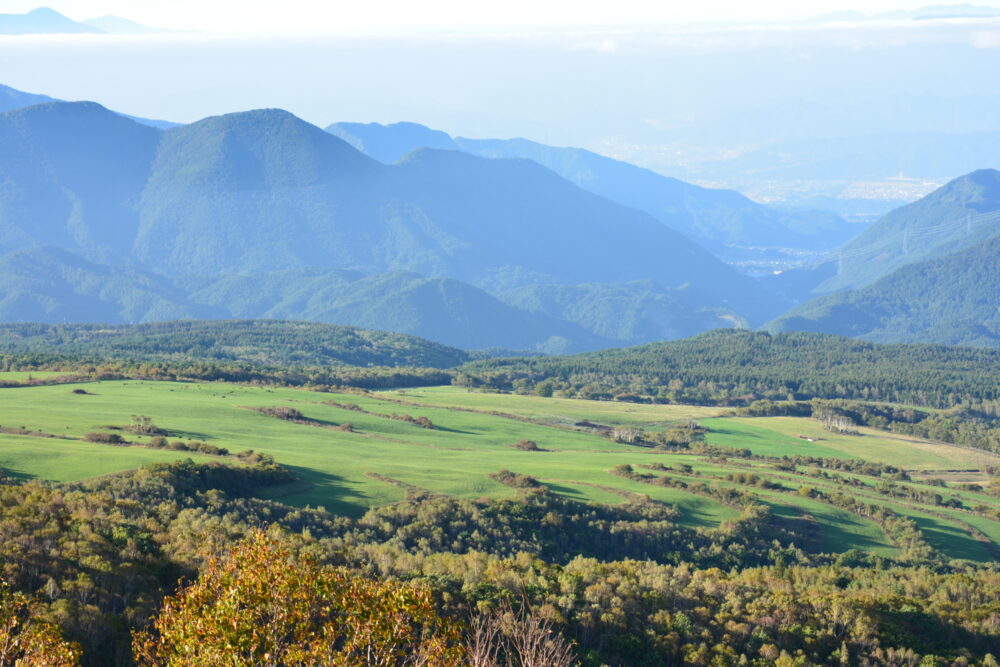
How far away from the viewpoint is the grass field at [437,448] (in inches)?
3332

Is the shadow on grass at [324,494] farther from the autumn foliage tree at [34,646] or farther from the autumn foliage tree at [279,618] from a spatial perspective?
the autumn foliage tree at [279,618]

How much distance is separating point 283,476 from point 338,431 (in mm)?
32511

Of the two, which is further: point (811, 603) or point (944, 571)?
point (944, 571)

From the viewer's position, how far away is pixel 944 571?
82.7m

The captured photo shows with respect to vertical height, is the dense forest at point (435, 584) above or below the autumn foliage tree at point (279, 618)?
below

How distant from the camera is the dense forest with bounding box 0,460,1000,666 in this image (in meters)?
28.0

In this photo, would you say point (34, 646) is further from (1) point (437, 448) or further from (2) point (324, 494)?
(1) point (437, 448)

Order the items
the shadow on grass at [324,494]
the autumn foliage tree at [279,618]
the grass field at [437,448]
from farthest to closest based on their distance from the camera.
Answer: the grass field at [437,448]
the shadow on grass at [324,494]
the autumn foliage tree at [279,618]

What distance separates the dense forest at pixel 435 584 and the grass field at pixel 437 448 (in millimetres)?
4792

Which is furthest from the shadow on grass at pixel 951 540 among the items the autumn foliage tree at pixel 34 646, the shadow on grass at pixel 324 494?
the autumn foliage tree at pixel 34 646

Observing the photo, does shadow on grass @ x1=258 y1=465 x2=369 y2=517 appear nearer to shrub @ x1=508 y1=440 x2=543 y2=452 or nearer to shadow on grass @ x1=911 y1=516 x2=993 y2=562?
shrub @ x1=508 y1=440 x2=543 y2=452

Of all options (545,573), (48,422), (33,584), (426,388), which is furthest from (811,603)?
(426,388)

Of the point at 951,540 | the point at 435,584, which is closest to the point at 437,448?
the point at 951,540

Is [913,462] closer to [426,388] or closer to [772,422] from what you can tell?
[772,422]
